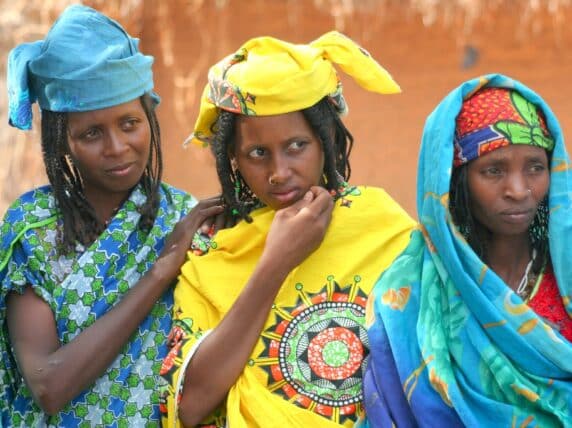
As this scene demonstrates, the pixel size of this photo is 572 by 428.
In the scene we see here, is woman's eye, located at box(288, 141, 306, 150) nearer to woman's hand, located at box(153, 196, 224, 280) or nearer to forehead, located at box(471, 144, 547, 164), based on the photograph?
woman's hand, located at box(153, 196, 224, 280)

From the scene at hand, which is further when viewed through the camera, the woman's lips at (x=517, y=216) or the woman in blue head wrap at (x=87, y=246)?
the woman in blue head wrap at (x=87, y=246)

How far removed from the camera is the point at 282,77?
11.8ft

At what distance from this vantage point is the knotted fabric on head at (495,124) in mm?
3314

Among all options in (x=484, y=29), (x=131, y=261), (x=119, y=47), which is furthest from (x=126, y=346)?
(x=484, y=29)

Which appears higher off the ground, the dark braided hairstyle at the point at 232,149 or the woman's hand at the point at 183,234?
the dark braided hairstyle at the point at 232,149

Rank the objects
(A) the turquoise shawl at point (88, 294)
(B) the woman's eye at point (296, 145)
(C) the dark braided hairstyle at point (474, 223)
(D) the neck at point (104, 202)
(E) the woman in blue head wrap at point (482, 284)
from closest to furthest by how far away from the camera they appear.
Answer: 1. (E) the woman in blue head wrap at point (482, 284)
2. (C) the dark braided hairstyle at point (474, 223)
3. (B) the woman's eye at point (296, 145)
4. (A) the turquoise shawl at point (88, 294)
5. (D) the neck at point (104, 202)

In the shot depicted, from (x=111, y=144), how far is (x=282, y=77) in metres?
0.61

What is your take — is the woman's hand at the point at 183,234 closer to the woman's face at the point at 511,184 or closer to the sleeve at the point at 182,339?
the sleeve at the point at 182,339

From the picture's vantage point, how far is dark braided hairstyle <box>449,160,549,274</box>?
343 cm

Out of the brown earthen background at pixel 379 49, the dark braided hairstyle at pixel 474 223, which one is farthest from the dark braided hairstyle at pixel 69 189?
the brown earthen background at pixel 379 49

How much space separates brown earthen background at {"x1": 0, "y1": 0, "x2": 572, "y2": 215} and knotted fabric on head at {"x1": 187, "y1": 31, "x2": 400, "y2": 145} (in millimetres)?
3787

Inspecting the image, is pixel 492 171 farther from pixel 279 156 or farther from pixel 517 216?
pixel 279 156

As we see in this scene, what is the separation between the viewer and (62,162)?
394 centimetres

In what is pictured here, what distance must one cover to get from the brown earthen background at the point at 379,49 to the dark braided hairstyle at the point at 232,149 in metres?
3.74
